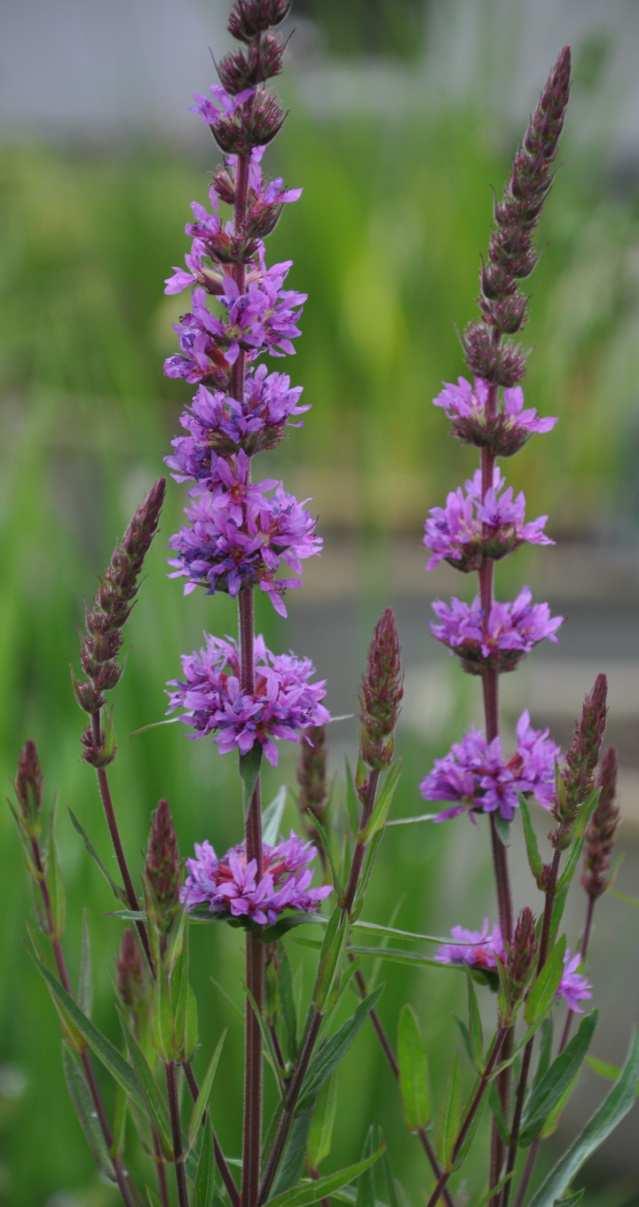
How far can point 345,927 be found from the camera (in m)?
Result: 0.36

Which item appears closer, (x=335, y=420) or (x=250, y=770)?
(x=250, y=770)

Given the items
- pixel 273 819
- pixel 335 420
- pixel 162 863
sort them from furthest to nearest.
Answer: pixel 335 420 < pixel 273 819 < pixel 162 863

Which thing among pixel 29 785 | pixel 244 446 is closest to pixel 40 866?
pixel 29 785

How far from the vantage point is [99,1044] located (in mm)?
361

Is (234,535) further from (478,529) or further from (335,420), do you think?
(335,420)

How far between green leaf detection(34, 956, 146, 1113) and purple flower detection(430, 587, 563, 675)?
13 cm

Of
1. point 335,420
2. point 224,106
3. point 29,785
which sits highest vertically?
point 335,420

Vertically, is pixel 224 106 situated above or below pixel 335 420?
below

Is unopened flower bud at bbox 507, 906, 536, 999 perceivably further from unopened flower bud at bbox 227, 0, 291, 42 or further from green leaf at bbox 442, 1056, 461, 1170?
unopened flower bud at bbox 227, 0, 291, 42

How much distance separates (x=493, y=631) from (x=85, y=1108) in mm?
178

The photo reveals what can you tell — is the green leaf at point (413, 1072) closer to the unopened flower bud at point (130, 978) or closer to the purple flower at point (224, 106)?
the unopened flower bud at point (130, 978)

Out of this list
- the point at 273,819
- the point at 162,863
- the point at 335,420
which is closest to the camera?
the point at 162,863

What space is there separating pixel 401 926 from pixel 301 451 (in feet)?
8.06

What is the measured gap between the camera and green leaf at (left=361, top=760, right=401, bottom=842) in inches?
14.2
